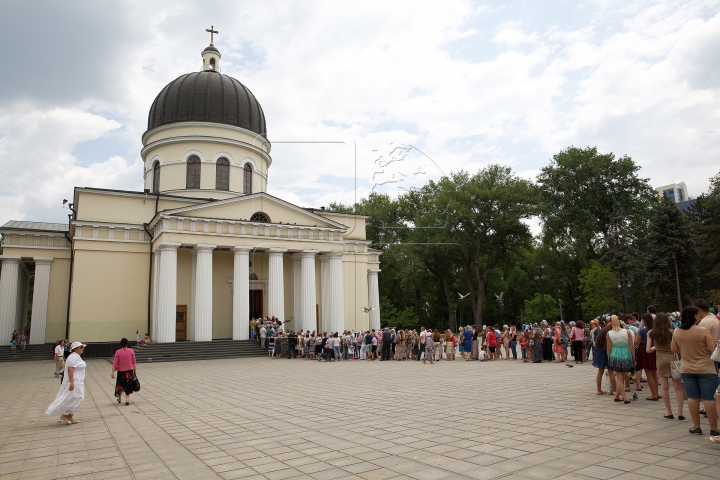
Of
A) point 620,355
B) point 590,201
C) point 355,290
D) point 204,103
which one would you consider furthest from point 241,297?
point 590,201

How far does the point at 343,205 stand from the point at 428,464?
Answer: 195ft

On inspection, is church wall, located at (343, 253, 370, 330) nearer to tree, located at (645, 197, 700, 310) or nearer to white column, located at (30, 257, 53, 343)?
white column, located at (30, 257, 53, 343)

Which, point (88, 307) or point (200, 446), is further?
point (88, 307)

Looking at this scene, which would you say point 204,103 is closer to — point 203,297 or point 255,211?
point 255,211

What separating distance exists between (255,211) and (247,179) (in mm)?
6864

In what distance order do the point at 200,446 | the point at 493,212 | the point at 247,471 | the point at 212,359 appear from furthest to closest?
the point at 493,212 → the point at 212,359 → the point at 200,446 → the point at 247,471

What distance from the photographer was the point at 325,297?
104 feet

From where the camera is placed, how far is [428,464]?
18.0 ft

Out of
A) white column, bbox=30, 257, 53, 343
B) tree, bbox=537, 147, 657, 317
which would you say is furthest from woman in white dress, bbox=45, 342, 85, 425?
tree, bbox=537, 147, 657, 317

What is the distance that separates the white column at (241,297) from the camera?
1088 inches

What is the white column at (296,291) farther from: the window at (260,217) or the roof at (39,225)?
the roof at (39,225)

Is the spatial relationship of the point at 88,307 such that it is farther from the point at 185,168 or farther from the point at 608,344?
the point at 608,344

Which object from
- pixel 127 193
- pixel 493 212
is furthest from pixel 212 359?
pixel 493 212

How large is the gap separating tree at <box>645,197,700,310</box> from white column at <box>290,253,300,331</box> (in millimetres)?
25406
